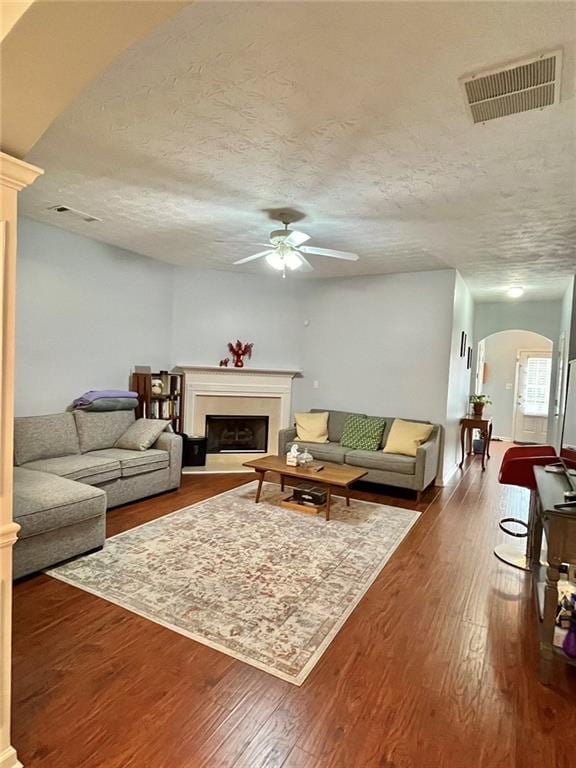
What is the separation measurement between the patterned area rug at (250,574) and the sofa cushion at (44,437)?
1.23 metres

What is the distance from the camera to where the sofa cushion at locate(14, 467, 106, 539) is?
270cm

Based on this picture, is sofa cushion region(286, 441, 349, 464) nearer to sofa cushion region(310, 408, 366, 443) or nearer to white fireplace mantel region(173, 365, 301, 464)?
sofa cushion region(310, 408, 366, 443)

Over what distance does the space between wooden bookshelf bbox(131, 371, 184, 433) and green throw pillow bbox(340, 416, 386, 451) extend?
2.29 meters

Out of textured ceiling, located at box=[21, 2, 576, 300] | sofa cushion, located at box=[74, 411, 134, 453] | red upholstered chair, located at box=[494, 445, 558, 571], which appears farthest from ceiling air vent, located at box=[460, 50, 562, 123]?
sofa cushion, located at box=[74, 411, 134, 453]

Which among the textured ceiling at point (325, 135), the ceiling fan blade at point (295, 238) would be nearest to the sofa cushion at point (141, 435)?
the textured ceiling at point (325, 135)

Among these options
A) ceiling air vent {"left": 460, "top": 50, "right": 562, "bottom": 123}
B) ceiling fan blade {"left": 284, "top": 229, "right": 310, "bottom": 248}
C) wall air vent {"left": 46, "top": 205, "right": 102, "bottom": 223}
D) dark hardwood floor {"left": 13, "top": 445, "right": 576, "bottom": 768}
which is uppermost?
wall air vent {"left": 46, "top": 205, "right": 102, "bottom": 223}

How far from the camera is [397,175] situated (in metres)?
2.76

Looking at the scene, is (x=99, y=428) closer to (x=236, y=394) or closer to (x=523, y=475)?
(x=236, y=394)

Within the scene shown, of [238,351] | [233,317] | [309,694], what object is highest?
[233,317]

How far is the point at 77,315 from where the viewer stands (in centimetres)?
466

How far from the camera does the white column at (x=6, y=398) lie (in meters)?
1.40

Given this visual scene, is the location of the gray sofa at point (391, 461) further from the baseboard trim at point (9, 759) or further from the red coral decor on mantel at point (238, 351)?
the baseboard trim at point (9, 759)

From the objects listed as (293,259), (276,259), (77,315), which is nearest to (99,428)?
(77,315)

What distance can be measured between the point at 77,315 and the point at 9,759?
4.06m
